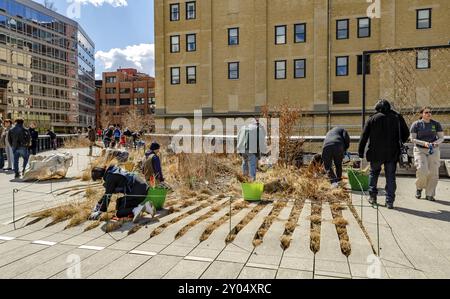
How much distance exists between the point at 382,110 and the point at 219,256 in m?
4.23

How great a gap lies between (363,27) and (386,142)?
26.5 m

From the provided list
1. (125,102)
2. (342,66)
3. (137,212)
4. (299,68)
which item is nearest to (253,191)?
(137,212)

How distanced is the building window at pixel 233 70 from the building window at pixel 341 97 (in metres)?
9.19

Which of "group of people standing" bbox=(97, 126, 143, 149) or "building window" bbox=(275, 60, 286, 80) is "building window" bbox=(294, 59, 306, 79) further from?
"group of people standing" bbox=(97, 126, 143, 149)

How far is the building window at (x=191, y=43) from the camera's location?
33.9 meters

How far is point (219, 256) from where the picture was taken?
4.01m

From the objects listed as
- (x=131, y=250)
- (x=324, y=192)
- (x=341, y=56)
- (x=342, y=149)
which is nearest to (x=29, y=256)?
(x=131, y=250)

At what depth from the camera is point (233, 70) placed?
1276 inches

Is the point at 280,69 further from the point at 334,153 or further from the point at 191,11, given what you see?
the point at 334,153

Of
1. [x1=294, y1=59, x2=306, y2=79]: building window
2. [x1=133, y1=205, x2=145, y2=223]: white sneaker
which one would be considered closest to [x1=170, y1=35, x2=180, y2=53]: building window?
[x1=294, y1=59, x2=306, y2=79]: building window

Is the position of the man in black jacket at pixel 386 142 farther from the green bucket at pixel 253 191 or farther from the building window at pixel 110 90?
the building window at pixel 110 90

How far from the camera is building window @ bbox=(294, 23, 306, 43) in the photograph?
Result: 30297 millimetres

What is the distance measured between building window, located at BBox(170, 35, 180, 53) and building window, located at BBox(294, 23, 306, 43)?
11839 millimetres

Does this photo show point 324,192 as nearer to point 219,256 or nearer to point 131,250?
point 219,256
